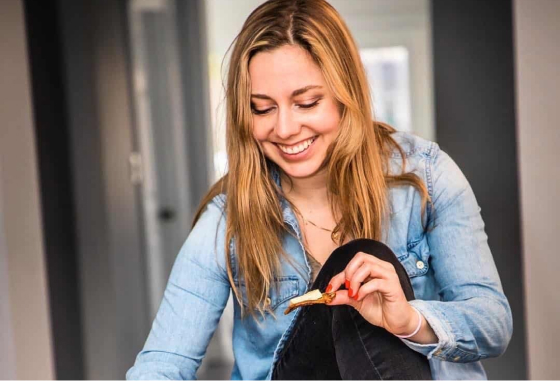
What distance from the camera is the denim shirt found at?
142 cm

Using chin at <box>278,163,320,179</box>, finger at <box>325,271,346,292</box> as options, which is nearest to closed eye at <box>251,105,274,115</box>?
chin at <box>278,163,320,179</box>

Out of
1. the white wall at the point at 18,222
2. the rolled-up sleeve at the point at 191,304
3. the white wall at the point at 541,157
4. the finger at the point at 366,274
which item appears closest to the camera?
the finger at the point at 366,274

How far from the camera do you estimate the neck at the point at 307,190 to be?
1.53 m

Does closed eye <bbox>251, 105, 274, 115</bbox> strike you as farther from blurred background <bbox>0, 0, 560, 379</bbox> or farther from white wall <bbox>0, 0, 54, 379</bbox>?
white wall <bbox>0, 0, 54, 379</bbox>

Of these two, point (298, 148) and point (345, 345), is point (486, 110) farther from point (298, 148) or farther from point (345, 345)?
point (345, 345)

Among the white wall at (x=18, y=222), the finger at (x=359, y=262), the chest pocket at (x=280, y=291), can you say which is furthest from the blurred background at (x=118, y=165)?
the finger at (x=359, y=262)

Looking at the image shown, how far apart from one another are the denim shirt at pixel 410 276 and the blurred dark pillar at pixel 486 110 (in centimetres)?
70

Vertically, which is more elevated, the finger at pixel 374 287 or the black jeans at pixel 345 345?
the finger at pixel 374 287

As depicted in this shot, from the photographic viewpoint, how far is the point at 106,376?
103 inches

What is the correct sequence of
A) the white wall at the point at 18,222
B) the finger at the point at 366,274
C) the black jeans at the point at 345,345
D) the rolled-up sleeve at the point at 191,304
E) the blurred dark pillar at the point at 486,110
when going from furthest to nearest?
1. the blurred dark pillar at the point at 486,110
2. the white wall at the point at 18,222
3. the rolled-up sleeve at the point at 191,304
4. the black jeans at the point at 345,345
5. the finger at the point at 366,274

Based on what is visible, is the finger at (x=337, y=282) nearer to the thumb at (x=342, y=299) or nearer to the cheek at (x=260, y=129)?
the thumb at (x=342, y=299)

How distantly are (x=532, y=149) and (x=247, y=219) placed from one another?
73cm

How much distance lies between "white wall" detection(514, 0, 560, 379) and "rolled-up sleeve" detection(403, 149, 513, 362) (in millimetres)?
352

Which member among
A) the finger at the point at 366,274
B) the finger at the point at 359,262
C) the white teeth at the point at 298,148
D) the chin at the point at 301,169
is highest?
the white teeth at the point at 298,148
